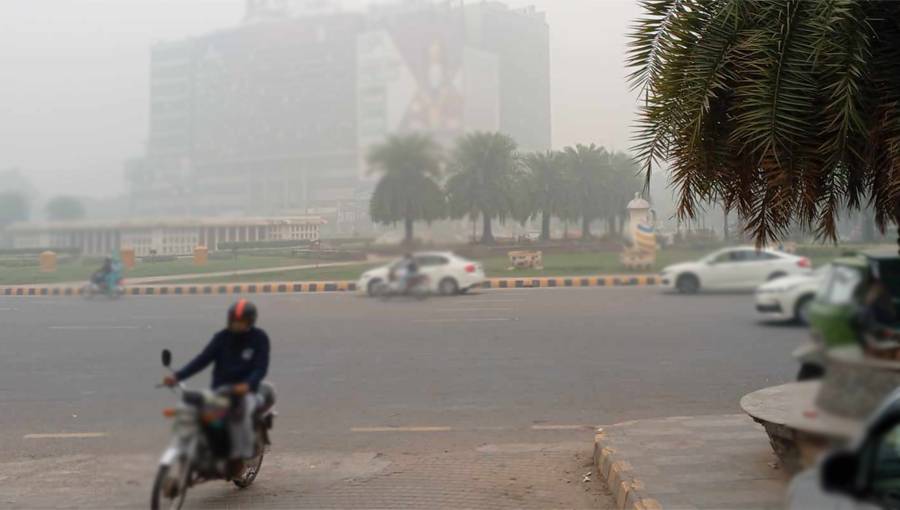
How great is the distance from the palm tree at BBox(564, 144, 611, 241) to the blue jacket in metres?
1.12

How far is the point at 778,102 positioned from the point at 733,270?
225 cm

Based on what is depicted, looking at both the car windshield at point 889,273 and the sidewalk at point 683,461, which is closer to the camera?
the car windshield at point 889,273

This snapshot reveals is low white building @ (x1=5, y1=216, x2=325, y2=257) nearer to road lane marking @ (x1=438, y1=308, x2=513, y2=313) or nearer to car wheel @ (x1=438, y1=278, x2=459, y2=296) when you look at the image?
car wheel @ (x1=438, y1=278, x2=459, y2=296)

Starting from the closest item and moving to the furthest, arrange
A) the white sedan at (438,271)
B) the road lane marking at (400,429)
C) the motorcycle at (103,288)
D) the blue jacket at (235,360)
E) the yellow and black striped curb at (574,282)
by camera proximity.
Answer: the blue jacket at (235,360) → the white sedan at (438,271) → the motorcycle at (103,288) → the yellow and black striped curb at (574,282) → the road lane marking at (400,429)

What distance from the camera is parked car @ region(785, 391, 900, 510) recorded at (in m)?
0.73

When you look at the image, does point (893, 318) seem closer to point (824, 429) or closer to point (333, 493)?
point (824, 429)

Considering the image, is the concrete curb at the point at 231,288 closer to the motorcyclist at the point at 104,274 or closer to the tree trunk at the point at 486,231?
the motorcyclist at the point at 104,274

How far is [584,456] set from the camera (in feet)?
14.4

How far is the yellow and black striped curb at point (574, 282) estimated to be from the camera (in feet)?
10.6

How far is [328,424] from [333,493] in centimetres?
130

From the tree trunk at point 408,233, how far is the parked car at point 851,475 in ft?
3.38

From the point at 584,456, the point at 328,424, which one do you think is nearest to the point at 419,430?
the point at 328,424

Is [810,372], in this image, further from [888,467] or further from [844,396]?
[888,467]

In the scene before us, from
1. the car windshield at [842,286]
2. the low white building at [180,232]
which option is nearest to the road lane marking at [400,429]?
the low white building at [180,232]
